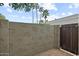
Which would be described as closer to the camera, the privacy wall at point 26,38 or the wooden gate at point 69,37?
the privacy wall at point 26,38

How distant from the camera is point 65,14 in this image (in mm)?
4172

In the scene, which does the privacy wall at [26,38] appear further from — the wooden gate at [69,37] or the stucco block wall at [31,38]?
the wooden gate at [69,37]

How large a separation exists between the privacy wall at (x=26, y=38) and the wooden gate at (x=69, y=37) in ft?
0.51

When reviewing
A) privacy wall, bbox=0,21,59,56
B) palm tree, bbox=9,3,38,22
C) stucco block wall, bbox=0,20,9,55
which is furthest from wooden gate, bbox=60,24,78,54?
stucco block wall, bbox=0,20,9,55

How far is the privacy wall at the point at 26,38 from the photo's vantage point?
407 cm

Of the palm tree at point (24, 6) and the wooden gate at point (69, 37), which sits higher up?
the palm tree at point (24, 6)

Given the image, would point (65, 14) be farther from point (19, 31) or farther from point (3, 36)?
point (3, 36)

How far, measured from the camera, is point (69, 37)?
14.1 feet

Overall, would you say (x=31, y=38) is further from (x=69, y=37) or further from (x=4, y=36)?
(x=69, y=37)

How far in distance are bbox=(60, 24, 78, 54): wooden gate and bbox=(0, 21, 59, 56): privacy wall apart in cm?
16

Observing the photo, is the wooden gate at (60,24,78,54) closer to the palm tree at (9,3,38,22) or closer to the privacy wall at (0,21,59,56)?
the privacy wall at (0,21,59,56)

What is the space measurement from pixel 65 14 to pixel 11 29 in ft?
4.60

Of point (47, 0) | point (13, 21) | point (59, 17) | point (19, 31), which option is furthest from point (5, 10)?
point (59, 17)

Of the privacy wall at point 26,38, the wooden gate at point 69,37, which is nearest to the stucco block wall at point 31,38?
the privacy wall at point 26,38
